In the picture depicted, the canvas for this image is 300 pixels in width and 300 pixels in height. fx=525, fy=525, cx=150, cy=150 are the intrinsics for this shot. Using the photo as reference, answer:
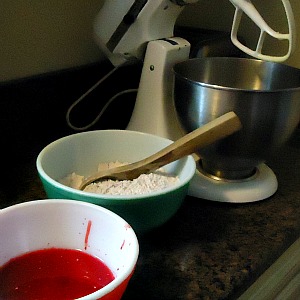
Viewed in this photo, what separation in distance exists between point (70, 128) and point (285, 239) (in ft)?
1.40

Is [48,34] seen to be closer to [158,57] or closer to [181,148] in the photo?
[158,57]

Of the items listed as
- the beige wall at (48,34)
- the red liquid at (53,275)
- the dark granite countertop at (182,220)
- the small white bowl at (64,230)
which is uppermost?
the beige wall at (48,34)

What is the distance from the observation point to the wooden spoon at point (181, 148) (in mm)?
647

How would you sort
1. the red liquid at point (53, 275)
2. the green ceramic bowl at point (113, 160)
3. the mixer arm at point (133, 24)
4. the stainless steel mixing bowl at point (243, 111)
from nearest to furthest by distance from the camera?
the red liquid at point (53, 275)
the green ceramic bowl at point (113, 160)
the stainless steel mixing bowl at point (243, 111)
the mixer arm at point (133, 24)

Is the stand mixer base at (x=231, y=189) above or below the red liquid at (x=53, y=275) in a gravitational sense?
below

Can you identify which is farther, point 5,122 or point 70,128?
point 70,128

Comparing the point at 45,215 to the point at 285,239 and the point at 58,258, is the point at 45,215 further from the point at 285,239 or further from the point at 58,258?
the point at 285,239

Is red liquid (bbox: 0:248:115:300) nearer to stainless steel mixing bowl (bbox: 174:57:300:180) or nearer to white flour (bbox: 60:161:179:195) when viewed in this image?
white flour (bbox: 60:161:179:195)

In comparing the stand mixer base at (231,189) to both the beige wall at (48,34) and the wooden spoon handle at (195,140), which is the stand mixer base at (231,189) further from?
the beige wall at (48,34)

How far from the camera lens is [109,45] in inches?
33.7

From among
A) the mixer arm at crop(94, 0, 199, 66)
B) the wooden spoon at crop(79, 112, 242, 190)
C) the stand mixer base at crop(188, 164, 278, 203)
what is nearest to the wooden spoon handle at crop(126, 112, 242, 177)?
the wooden spoon at crop(79, 112, 242, 190)

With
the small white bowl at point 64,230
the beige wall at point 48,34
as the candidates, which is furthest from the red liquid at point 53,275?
the beige wall at point 48,34

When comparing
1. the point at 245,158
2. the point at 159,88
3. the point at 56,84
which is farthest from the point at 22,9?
the point at 245,158

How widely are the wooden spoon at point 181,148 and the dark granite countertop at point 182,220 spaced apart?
0.27 ft
